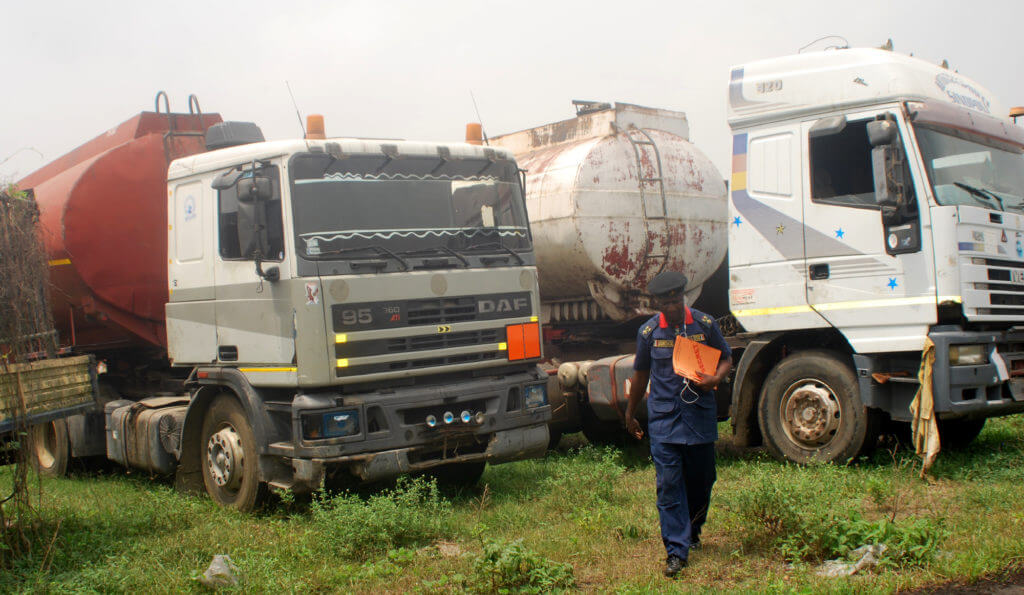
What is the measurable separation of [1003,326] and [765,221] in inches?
76.3

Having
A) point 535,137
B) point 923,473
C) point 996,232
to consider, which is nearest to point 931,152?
point 996,232

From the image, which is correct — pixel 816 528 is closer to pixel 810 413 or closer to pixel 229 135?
pixel 810 413

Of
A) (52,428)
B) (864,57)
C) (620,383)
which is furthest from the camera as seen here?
(52,428)

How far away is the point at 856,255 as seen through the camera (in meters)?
7.14

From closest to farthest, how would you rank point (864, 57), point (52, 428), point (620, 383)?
point (864, 57), point (620, 383), point (52, 428)

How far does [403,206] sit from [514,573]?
3.09 meters

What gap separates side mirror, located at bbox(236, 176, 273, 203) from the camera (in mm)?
6598

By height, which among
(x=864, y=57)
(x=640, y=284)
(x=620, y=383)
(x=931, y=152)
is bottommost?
(x=620, y=383)

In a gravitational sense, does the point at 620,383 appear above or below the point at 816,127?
below

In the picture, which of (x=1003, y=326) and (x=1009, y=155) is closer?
(x=1003, y=326)

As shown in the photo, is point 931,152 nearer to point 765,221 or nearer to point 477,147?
point 765,221

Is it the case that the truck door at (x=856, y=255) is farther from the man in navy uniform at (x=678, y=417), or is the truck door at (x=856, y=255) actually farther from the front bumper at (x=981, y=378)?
the man in navy uniform at (x=678, y=417)

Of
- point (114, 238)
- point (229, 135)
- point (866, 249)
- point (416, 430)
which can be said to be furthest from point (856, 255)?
point (114, 238)

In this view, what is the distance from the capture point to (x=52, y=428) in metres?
9.89
